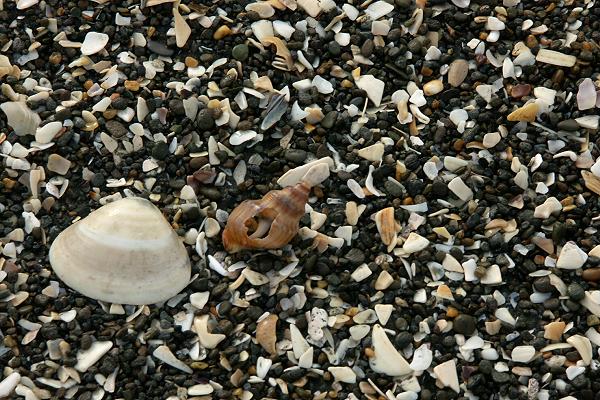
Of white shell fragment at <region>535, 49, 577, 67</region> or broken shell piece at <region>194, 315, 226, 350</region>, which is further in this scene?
white shell fragment at <region>535, 49, 577, 67</region>

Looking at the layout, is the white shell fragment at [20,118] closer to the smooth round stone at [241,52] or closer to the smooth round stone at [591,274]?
the smooth round stone at [241,52]

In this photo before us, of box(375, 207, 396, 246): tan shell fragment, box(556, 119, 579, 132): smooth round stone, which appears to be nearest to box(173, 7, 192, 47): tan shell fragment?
box(375, 207, 396, 246): tan shell fragment

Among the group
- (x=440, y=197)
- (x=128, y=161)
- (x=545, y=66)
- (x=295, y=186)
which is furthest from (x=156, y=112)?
(x=545, y=66)

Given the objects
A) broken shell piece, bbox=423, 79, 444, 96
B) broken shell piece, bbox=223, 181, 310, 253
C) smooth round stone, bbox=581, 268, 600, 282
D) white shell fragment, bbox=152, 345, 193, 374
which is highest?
broken shell piece, bbox=423, 79, 444, 96

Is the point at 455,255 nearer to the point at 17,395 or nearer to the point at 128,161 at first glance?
the point at 128,161

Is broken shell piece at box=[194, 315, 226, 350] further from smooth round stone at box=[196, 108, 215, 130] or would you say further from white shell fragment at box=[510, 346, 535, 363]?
white shell fragment at box=[510, 346, 535, 363]

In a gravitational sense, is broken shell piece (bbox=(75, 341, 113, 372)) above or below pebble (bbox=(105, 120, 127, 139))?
below
